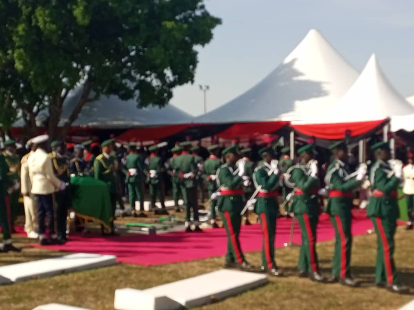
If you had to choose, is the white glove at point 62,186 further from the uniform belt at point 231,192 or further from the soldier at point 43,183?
the uniform belt at point 231,192

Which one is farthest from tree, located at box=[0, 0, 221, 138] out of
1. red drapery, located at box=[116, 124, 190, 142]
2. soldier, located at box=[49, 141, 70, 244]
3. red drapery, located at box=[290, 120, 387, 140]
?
soldier, located at box=[49, 141, 70, 244]

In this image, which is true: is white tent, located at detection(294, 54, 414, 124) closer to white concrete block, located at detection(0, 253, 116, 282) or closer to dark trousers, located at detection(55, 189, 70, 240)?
dark trousers, located at detection(55, 189, 70, 240)

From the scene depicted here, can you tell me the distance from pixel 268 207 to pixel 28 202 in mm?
5340

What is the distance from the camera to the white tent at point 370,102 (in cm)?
1731

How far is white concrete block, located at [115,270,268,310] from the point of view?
6.41 metres

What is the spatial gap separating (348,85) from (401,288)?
647 inches

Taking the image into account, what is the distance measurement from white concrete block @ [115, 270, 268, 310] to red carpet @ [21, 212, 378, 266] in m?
1.68

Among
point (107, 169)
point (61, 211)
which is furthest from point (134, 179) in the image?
point (61, 211)

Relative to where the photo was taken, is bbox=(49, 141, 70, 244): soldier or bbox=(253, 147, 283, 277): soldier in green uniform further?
bbox=(49, 141, 70, 244): soldier

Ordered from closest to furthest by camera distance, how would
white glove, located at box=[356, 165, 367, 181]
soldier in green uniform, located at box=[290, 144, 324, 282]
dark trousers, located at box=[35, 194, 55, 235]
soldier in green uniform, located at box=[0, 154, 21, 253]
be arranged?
white glove, located at box=[356, 165, 367, 181]
soldier in green uniform, located at box=[290, 144, 324, 282]
soldier in green uniform, located at box=[0, 154, 21, 253]
dark trousers, located at box=[35, 194, 55, 235]

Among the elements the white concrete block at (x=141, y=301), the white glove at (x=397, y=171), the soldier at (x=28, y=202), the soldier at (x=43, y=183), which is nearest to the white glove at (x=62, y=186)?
the soldier at (x=43, y=183)

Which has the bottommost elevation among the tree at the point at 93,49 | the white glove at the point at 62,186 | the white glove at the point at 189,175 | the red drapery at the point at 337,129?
the white glove at the point at 62,186

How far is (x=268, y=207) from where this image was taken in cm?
811

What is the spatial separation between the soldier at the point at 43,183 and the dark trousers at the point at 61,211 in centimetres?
24
